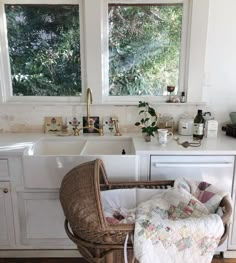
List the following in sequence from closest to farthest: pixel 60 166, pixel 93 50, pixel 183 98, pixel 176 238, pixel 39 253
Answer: pixel 176 238
pixel 60 166
pixel 39 253
pixel 93 50
pixel 183 98

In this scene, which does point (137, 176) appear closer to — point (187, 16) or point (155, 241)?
point (155, 241)

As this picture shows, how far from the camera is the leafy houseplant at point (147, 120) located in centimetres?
207

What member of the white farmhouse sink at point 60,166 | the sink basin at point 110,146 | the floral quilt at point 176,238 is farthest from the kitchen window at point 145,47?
the floral quilt at point 176,238

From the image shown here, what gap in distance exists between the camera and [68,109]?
235cm

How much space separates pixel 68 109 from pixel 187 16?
4.20ft

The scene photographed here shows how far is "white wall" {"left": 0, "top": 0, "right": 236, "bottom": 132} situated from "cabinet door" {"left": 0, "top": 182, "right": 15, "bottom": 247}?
0.63 m

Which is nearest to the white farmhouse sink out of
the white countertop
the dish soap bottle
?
the white countertop

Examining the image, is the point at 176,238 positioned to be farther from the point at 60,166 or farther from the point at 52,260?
the point at 52,260

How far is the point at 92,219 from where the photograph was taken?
1.31 meters

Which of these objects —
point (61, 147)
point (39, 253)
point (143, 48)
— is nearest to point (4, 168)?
point (61, 147)

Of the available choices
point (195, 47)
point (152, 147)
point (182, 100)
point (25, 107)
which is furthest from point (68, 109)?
point (195, 47)

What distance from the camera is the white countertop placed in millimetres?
1854

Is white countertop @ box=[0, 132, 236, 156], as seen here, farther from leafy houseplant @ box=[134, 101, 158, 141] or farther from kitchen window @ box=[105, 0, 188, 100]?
kitchen window @ box=[105, 0, 188, 100]

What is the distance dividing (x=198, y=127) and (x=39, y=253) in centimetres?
160
